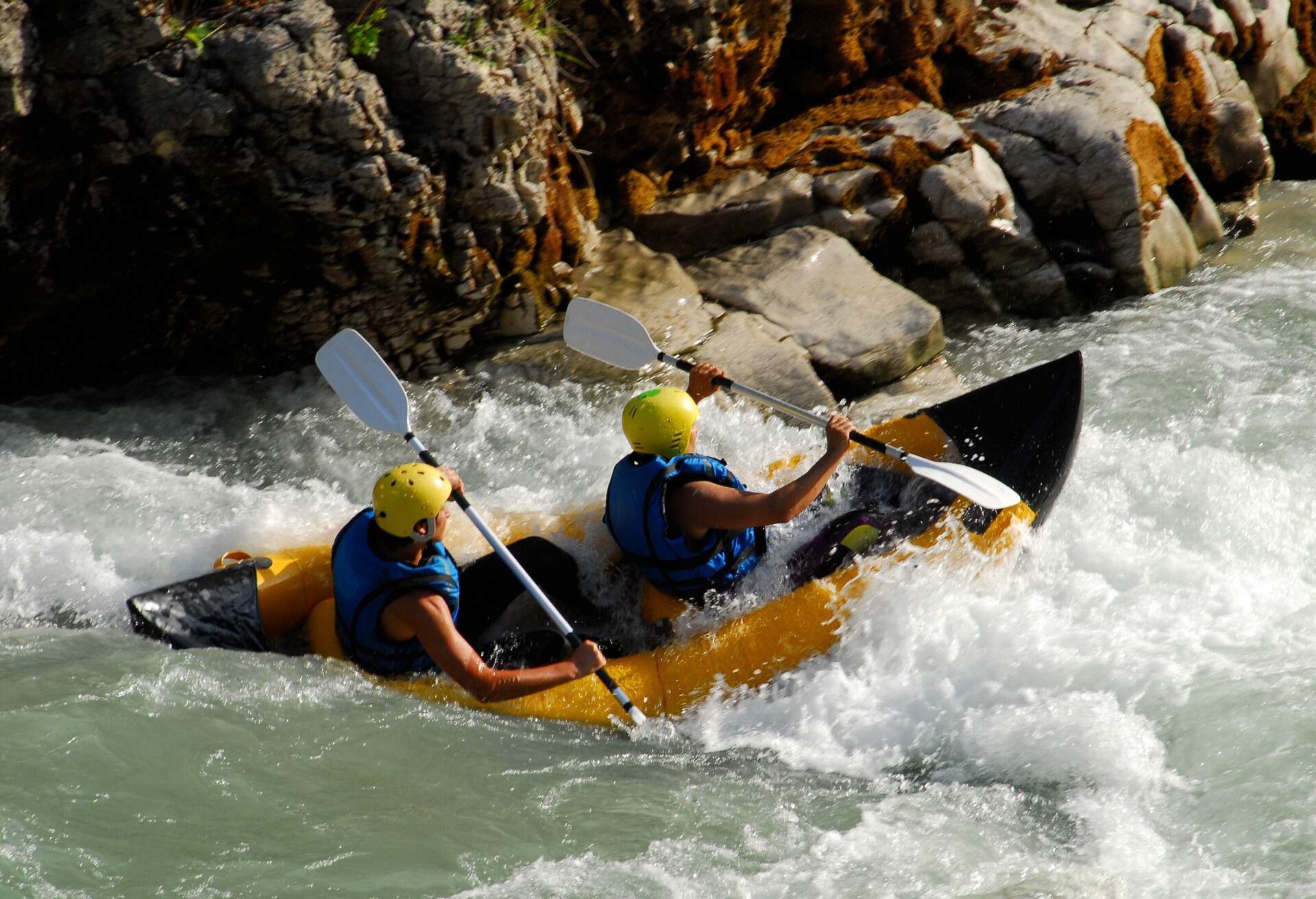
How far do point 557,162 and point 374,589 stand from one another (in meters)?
3.75

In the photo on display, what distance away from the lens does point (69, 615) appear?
14.3ft

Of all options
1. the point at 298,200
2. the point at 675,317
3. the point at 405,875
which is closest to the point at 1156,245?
the point at 675,317

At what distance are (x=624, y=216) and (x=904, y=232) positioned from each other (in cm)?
175

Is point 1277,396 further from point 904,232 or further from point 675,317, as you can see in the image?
point 675,317

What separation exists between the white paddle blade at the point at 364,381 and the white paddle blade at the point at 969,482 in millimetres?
2088

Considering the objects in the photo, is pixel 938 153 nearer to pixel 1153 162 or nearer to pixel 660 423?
pixel 1153 162

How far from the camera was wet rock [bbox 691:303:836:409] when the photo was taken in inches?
249

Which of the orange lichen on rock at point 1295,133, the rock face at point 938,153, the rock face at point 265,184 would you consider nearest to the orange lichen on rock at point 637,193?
the rock face at point 938,153

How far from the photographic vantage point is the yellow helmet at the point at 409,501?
3.61m

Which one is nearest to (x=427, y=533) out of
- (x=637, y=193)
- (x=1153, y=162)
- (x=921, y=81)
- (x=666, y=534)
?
(x=666, y=534)

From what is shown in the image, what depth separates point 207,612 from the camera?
13.4 feet

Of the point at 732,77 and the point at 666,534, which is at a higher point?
the point at 732,77

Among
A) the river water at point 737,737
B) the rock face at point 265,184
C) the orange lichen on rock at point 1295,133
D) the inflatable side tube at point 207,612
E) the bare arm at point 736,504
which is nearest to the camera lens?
the river water at point 737,737

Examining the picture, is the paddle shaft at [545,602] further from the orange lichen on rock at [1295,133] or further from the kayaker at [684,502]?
the orange lichen on rock at [1295,133]
